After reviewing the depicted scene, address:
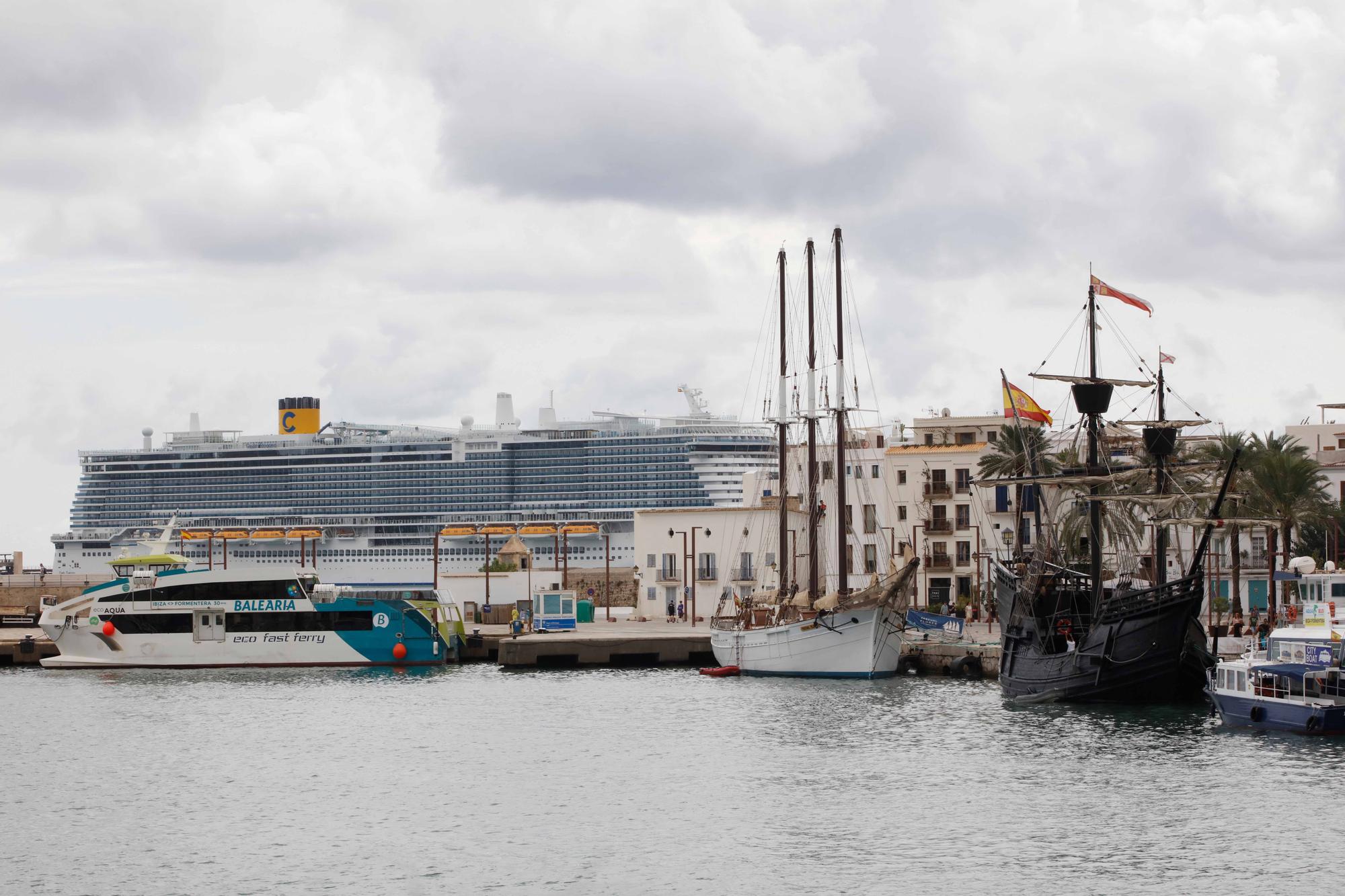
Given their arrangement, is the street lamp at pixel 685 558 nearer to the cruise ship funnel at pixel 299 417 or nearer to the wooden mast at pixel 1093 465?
the wooden mast at pixel 1093 465

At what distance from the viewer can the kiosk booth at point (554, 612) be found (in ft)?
249

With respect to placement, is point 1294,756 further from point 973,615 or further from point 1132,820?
point 973,615

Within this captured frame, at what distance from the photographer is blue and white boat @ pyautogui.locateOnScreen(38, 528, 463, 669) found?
222 feet

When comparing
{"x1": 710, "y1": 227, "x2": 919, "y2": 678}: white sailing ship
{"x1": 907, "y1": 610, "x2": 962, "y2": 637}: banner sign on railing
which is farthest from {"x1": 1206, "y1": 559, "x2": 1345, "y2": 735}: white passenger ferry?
{"x1": 907, "y1": 610, "x2": 962, "y2": 637}: banner sign on railing

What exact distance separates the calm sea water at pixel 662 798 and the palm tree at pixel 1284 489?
15.8m

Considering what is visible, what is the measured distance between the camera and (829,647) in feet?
193

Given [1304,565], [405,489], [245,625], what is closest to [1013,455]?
[1304,565]

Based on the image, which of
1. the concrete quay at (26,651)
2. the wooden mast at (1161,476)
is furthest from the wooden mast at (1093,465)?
the concrete quay at (26,651)

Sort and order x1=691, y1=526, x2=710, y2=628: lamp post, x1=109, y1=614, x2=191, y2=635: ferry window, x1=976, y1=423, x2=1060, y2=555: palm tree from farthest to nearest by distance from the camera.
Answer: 1. x1=691, y1=526, x2=710, y2=628: lamp post
2. x1=109, y1=614, x2=191, y2=635: ferry window
3. x1=976, y1=423, x2=1060, y2=555: palm tree

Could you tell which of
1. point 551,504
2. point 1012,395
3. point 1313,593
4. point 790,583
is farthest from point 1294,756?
point 551,504

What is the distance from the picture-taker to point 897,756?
3878 centimetres

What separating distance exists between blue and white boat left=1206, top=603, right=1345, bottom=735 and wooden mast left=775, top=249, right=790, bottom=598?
932 inches

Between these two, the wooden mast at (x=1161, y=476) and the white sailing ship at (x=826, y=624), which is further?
the white sailing ship at (x=826, y=624)

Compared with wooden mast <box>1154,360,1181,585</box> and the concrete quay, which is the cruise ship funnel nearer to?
the concrete quay
